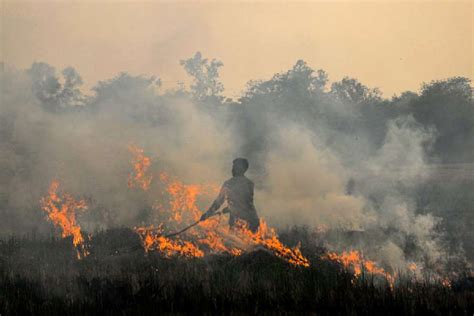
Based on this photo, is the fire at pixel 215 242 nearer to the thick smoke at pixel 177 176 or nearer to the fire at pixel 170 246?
the fire at pixel 170 246

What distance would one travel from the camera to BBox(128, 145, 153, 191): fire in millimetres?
22342

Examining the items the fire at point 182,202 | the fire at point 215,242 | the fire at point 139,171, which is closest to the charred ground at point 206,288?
the fire at point 215,242

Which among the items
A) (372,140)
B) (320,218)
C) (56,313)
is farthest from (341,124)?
(56,313)

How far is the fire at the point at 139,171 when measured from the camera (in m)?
22.3

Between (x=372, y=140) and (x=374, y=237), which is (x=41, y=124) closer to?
(x=374, y=237)

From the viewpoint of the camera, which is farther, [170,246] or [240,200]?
[240,200]

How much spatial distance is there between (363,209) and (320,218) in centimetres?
288

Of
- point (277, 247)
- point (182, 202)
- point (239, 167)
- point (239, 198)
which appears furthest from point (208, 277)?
point (182, 202)

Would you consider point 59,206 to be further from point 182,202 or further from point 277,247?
point 277,247

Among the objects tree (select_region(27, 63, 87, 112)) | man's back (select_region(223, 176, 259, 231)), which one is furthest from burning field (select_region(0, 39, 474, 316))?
tree (select_region(27, 63, 87, 112))

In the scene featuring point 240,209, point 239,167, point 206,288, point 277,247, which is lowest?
point 206,288

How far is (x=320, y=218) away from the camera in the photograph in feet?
73.0

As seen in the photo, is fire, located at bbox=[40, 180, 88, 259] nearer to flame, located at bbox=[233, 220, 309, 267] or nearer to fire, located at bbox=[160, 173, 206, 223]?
fire, located at bbox=[160, 173, 206, 223]

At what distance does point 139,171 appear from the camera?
73.9 feet
